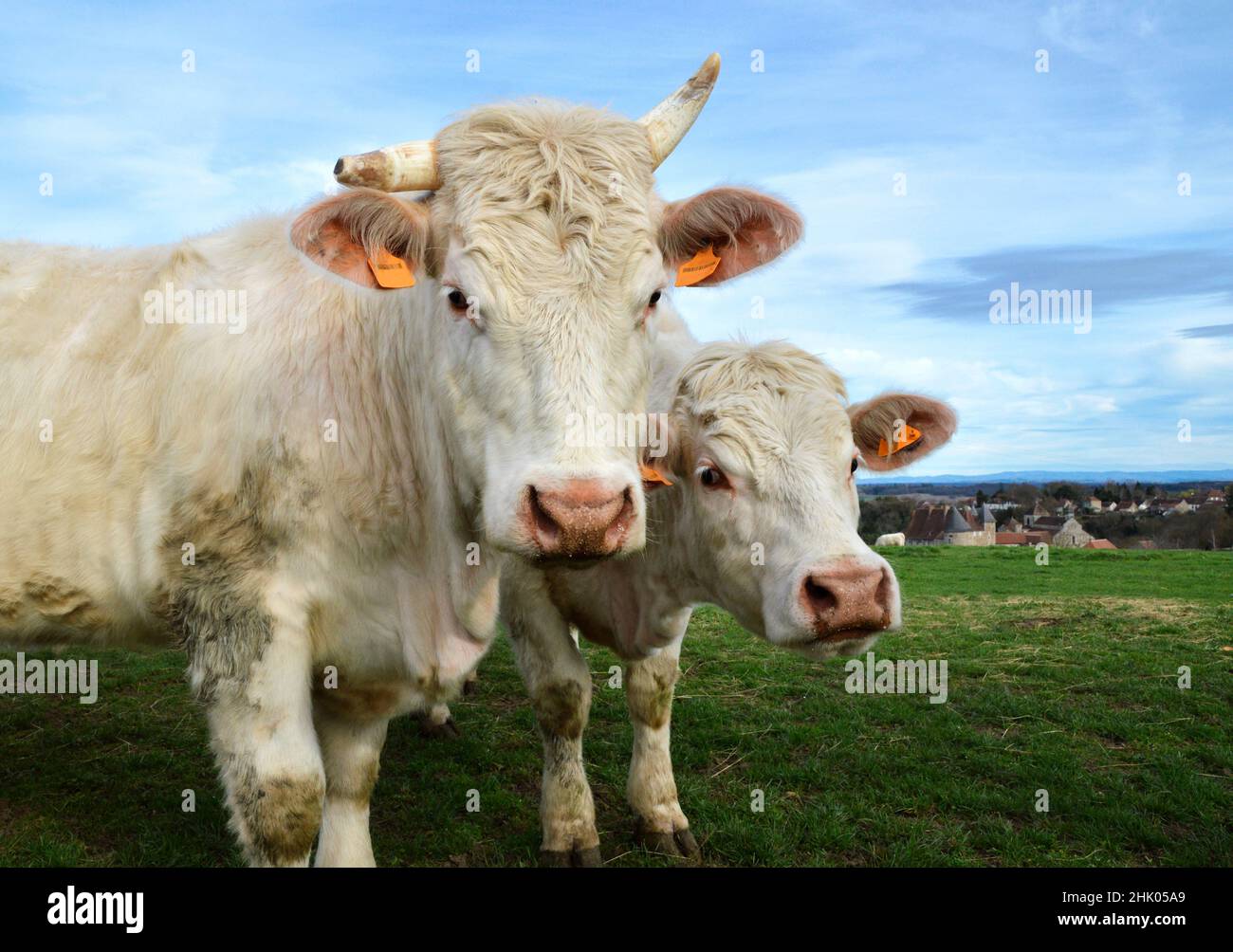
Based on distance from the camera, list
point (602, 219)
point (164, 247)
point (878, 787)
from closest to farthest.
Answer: point (602, 219)
point (164, 247)
point (878, 787)

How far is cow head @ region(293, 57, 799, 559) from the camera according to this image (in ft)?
10.3

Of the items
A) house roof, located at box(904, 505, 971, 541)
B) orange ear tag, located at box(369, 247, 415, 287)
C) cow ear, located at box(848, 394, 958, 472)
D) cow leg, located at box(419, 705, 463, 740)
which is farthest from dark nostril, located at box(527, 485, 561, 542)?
house roof, located at box(904, 505, 971, 541)

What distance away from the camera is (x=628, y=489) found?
3131 mm

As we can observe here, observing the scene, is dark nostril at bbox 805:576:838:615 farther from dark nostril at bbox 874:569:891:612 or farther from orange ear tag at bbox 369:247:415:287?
orange ear tag at bbox 369:247:415:287

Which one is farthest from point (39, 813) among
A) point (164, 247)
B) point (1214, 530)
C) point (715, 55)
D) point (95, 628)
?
point (1214, 530)

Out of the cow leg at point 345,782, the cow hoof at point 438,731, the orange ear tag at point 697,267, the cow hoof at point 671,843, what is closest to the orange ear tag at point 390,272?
the orange ear tag at point 697,267

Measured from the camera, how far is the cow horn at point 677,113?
4016 mm

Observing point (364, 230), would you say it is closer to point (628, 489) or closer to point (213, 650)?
point (628, 489)

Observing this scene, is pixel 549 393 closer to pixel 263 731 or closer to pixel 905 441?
pixel 263 731

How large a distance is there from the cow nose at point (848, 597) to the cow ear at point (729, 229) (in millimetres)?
1379

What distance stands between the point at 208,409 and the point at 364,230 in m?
1.13

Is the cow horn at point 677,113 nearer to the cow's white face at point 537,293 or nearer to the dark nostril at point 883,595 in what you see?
the cow's white face at point 537,293

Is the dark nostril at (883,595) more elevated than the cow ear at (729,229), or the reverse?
the cow ear at (729,229)
